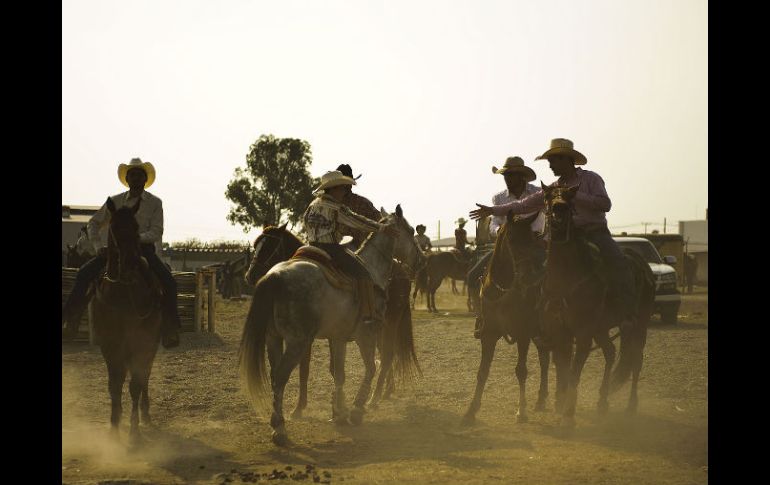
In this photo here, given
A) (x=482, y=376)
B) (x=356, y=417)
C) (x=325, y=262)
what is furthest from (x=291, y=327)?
(x=482, y=376)

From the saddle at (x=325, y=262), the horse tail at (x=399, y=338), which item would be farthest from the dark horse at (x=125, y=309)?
the horse tail at (x=399, y=338)

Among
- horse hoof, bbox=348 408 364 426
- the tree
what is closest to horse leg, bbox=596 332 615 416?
horse hoof, bbox=348 408 364 426

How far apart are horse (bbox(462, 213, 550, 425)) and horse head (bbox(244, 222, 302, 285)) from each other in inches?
95.0

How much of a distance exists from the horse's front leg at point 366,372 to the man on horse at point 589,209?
1.87m

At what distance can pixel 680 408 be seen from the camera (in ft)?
33.1

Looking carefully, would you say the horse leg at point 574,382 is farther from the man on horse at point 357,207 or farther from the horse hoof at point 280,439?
the man on horse at point 357,207

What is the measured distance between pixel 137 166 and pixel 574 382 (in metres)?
5.19

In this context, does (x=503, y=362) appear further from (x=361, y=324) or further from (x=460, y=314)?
(x=460, y=314)

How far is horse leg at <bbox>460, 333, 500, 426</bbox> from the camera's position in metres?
9.32

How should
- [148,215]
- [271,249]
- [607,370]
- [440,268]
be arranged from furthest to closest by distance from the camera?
[440,268] < [271,249] < [607,370] < [148,215]

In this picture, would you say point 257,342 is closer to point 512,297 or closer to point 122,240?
point 122,240

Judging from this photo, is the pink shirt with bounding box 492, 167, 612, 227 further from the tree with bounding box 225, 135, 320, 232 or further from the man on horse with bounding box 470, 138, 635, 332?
the tree with bounding box 225, 135, 320, 232

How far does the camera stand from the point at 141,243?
877 centimetres
